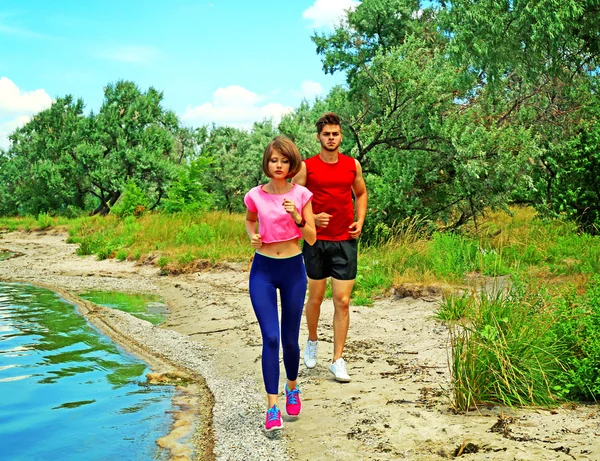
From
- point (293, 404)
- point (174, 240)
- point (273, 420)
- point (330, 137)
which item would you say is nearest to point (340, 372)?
point (293, 404)

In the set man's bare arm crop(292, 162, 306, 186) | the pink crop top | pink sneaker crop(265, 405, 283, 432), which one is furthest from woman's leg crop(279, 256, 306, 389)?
man's bare arm crop(292, 162, 306, 186)

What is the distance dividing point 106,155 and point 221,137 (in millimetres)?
7503

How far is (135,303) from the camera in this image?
14352 mm

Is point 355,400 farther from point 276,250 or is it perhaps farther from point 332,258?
point 276,250

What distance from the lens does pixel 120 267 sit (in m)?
20.0

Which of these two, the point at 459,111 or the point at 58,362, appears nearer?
the point at 58,362

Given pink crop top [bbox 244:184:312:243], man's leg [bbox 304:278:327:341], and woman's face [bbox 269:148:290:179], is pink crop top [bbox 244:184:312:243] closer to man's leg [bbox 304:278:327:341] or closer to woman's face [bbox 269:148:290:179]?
woman's face [bbox 269:148:290:179]

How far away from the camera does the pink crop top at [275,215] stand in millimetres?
5309

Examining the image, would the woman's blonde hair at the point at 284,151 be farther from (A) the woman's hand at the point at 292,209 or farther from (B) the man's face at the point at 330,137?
(B) the man's face at the point at 330,137

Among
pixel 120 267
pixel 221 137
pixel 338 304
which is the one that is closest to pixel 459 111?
pixel 120 267

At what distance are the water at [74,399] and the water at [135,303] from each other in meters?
1.30

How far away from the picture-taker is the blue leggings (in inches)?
209

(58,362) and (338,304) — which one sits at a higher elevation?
(338,304)

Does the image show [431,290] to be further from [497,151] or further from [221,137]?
[221,137]
